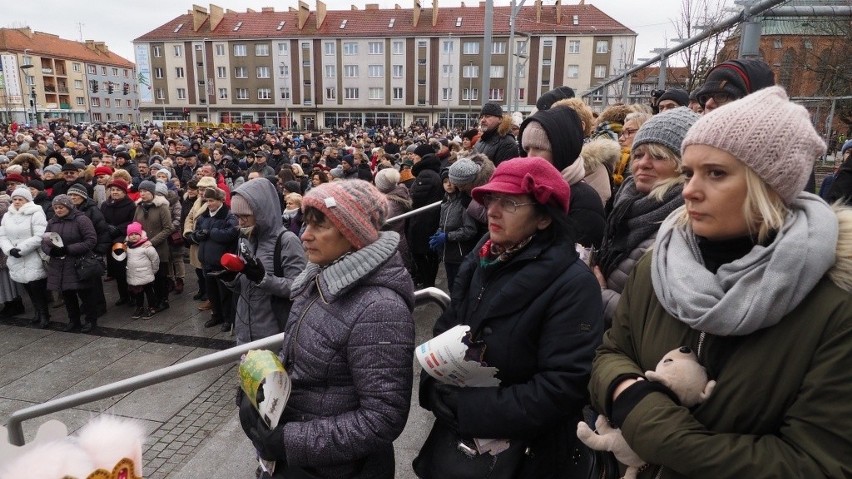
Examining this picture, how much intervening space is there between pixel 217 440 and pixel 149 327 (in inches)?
154

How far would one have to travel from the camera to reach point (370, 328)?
6.68 feet

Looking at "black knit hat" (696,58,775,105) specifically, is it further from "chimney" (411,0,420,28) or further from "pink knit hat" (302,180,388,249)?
"chimney" (411,0,420,28)

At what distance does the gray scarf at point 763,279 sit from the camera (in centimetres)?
123

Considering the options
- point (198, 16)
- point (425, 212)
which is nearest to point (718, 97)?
point (425, 212)

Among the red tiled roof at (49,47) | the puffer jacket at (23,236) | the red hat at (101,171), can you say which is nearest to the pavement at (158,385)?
the puffer jacket at (23,236)

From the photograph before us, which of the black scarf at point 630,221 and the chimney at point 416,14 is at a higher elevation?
the chimney at point 416,14

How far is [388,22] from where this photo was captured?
64.6 meters

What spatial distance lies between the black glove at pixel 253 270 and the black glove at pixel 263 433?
176cm

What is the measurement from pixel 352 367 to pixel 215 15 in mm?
76477

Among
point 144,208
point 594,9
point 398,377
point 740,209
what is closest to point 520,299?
point 398,377

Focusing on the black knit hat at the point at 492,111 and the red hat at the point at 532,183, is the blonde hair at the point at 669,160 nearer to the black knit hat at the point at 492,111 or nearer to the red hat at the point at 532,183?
the red hat at the point at 532,183

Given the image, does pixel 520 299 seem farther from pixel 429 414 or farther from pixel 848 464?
pixel 429 414

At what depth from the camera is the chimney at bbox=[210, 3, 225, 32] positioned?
66312mm

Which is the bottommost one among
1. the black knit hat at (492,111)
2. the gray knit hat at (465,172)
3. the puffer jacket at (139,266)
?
the puffer jacket at (139,266)
